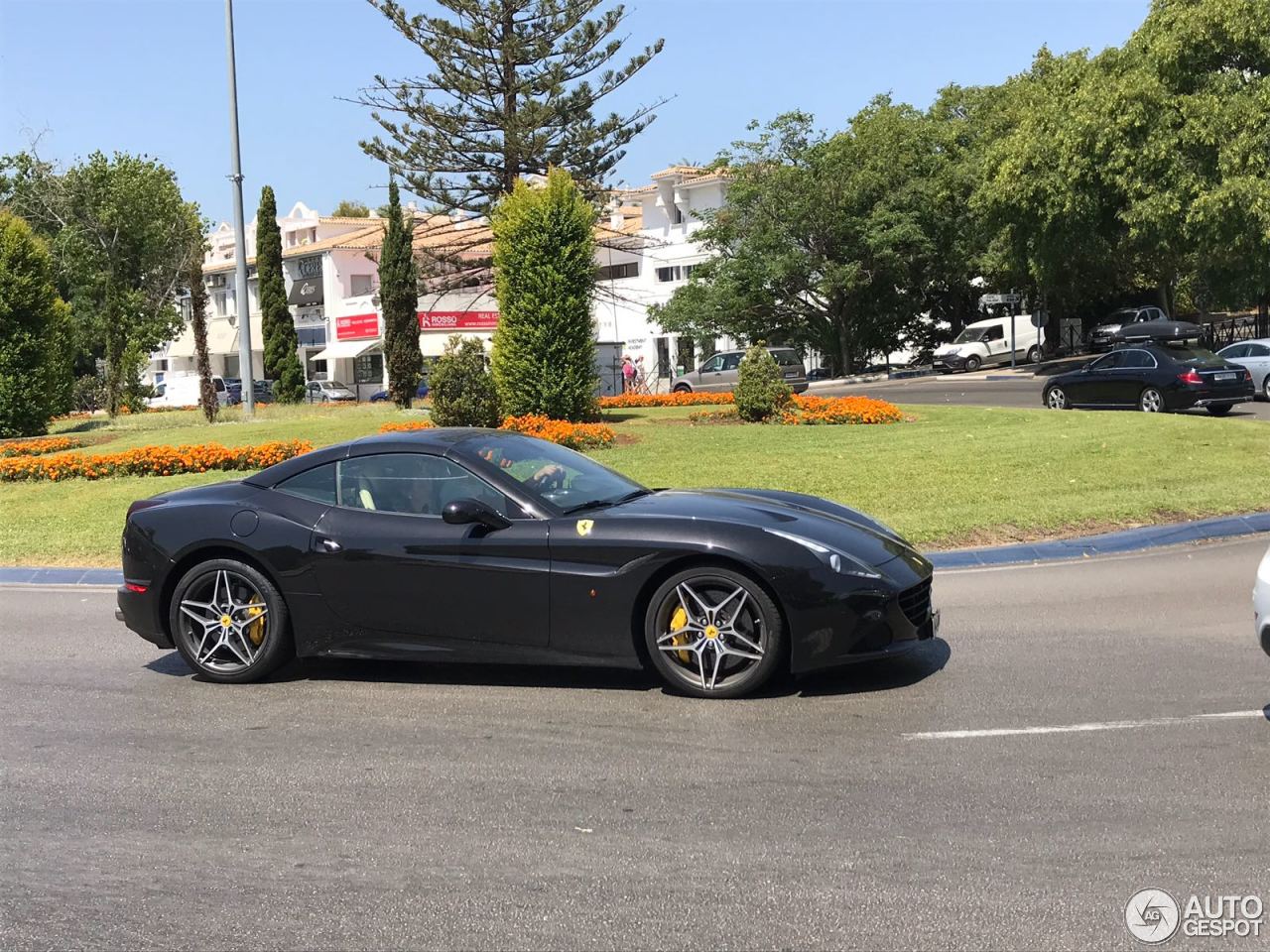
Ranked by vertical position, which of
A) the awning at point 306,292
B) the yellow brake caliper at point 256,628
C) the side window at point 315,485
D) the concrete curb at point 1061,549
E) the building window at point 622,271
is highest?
the awning at point 306,292

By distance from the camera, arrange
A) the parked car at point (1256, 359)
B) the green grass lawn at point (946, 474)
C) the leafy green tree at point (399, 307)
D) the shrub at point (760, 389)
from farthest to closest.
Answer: the leafy green tree at point (399, 307) → the parked car at point (1256, 359) → the shrub at point (760, 389) → the green grass lawn at point (946, 474)

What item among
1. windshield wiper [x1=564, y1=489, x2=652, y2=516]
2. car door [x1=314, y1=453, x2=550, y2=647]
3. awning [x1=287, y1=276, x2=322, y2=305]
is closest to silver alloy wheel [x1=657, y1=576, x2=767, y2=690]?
car door [x1=314, y1=453, x2=550, y2=647]

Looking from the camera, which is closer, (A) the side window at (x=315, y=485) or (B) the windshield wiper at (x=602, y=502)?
(B) the windshield wiper at (x=602, y=502)

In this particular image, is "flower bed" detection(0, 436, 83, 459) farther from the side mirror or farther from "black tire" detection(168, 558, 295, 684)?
the side mirror

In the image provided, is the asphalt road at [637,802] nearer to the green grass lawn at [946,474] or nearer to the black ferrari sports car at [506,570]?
the black ferrari sports car at [506,570]

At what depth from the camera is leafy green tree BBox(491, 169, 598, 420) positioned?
66.5 ft

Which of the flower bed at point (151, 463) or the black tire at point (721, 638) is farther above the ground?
the flower bed at point (151, 463)

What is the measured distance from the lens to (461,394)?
61.1 ft

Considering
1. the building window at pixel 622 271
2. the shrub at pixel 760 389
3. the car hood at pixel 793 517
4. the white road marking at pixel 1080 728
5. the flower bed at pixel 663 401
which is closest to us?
the white road marking at pixel 1080 728

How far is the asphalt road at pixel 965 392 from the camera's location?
85.8ft

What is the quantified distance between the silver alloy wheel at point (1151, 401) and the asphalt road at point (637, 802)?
57.2 feet

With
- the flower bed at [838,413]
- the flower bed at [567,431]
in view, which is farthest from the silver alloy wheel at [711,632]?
the flower bed at [838,413]

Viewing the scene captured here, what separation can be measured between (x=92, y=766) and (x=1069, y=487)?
35.1ft

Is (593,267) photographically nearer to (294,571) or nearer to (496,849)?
(294,571)
